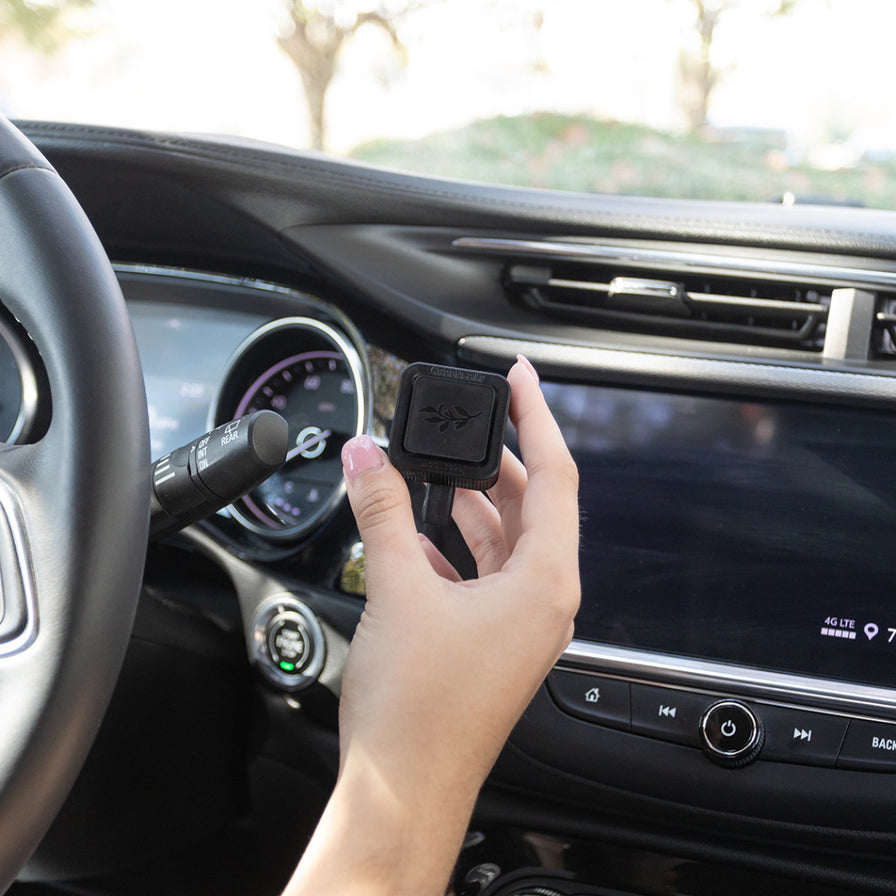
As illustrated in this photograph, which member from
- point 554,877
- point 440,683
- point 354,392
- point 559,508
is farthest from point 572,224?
point 554,877

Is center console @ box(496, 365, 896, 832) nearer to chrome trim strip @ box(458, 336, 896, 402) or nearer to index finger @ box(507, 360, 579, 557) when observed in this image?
chrome trim strip @ box(458, 336, 896, 402)

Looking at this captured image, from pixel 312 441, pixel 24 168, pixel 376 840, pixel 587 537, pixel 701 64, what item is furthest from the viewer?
pixel 701 64

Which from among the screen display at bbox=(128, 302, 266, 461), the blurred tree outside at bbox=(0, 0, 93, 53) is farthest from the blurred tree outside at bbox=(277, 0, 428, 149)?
the screen display at bbox=(128, 302, 266, 461)

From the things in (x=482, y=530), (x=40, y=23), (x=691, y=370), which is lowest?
(x=482, y=530)

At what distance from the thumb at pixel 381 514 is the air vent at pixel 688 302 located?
0.73m

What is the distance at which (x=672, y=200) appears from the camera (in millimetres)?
1521

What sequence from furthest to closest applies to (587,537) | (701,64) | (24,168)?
1. (701,64)
2. (587,537)
3. (24,168)

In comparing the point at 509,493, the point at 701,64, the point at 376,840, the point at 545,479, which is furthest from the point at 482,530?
the point at 701,64

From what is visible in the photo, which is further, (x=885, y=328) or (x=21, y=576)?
(x=885, y=328)

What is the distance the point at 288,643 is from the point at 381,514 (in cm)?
76

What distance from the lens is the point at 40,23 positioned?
248 inches

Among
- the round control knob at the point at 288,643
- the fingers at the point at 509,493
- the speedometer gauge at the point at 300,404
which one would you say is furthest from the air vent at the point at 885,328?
the round control knob at the point at 288,643

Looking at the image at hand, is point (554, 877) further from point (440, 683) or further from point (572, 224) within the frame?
Answer: point (572, 224)

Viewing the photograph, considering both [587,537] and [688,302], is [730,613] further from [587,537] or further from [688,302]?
[688,302]
